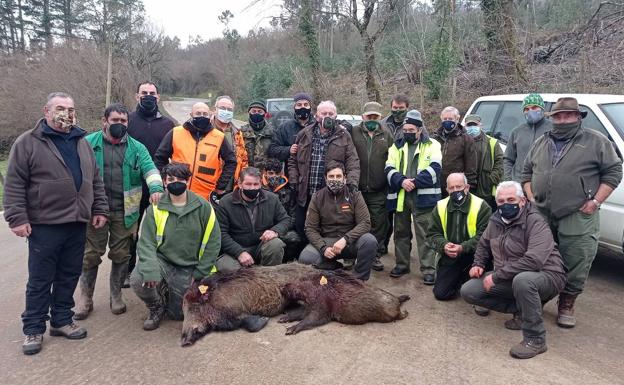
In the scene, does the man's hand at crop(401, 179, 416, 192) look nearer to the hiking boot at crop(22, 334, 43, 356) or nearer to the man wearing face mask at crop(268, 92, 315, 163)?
the man wearing face mask at crop(268, 92, 315, 163)

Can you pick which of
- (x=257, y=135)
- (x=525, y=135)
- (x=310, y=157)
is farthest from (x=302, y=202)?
(x=525, y=135)

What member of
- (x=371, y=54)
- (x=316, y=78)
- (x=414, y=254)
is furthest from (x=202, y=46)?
(x=414, y=254)

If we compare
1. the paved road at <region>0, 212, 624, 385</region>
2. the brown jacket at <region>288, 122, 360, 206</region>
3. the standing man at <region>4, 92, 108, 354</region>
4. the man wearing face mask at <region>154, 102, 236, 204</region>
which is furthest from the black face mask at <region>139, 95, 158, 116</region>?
the paved road at <region>0, 212, 624, 385</region>

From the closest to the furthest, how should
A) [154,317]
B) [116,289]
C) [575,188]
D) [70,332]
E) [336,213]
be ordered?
1. [70,332]
2. [575,188]
3. [154,317]
4. [116,289]
5. [336,213]

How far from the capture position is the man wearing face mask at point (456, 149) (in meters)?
6.04

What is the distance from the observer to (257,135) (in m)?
6.48

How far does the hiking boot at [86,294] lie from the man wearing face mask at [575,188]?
4670mm

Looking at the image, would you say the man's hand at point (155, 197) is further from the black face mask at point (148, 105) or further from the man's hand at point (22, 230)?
the black face mask at point (148, 105)

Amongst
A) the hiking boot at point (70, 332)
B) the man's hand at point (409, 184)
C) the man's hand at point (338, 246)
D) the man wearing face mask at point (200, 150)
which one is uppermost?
the man wearing face mask at point (200, 150)

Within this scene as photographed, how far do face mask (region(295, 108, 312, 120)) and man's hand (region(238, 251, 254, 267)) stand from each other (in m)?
2.05

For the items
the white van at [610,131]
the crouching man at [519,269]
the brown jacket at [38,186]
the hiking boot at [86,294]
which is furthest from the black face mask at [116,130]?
the white van at [610,131]

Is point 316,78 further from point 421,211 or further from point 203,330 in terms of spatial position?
point 203,330

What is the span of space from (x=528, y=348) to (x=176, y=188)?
346 centimetres

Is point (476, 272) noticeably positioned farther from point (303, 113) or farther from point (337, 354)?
point (303, 113)
